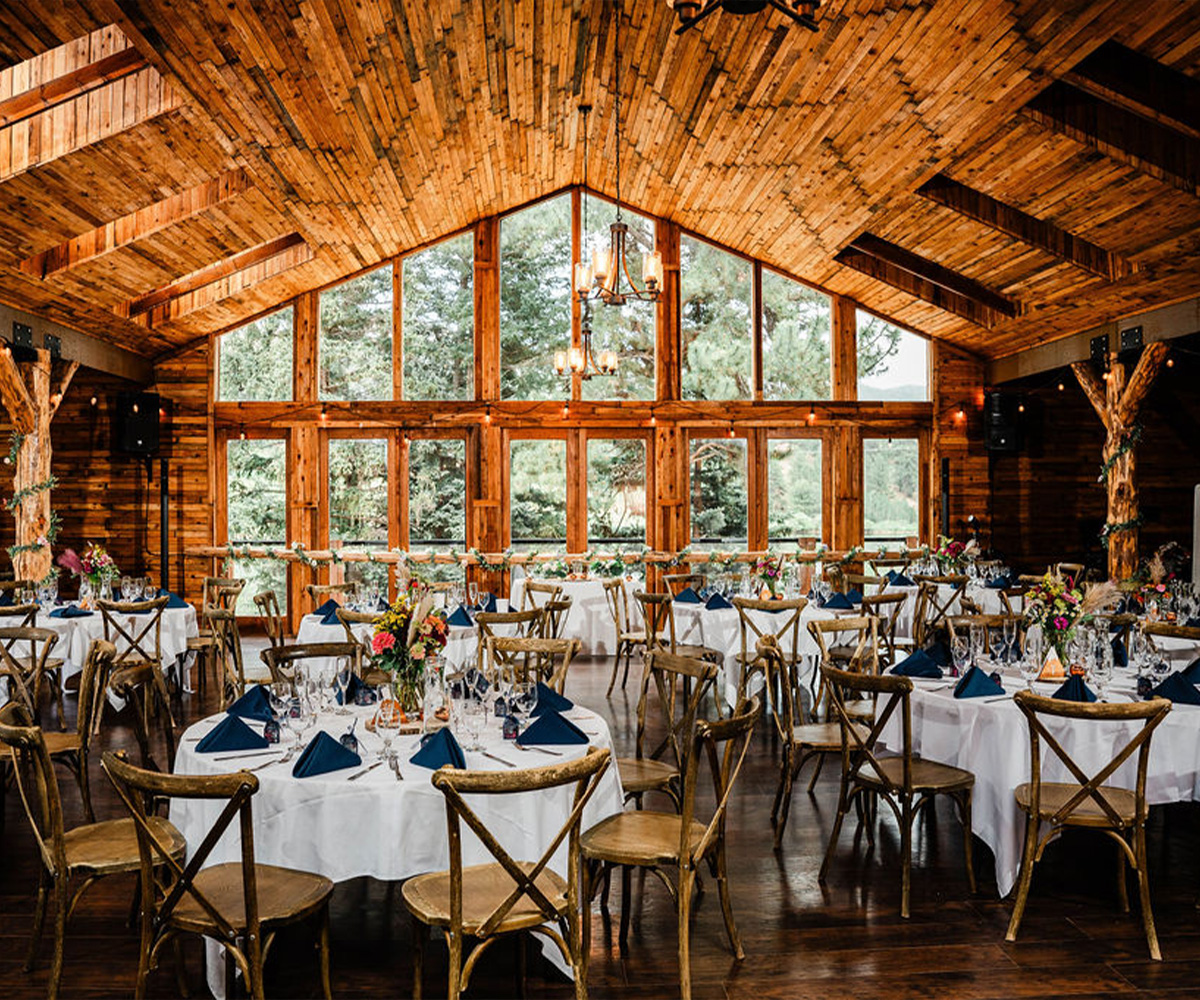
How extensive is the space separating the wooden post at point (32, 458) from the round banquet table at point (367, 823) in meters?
7.34

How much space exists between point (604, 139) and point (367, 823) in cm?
909

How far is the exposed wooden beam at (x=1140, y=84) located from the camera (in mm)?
6512

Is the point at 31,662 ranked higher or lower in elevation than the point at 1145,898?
higher

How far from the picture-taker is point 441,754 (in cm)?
337

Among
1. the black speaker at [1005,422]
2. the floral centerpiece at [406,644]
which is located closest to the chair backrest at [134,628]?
the floral centerpiece at [406,644]

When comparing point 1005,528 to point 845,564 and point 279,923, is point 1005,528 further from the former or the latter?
point 279,923

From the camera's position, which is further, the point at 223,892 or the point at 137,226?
the point at 137,226

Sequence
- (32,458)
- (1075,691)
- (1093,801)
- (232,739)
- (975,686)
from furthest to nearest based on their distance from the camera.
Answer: (32,458), (975,686), (1075,691), (1093,801), (232,739)

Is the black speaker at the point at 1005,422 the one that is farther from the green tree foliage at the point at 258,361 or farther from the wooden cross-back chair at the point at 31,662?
the wooden cross-back chair at the point at 31,662

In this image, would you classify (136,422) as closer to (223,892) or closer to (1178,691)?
(223,892)

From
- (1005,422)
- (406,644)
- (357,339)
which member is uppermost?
(357,339)

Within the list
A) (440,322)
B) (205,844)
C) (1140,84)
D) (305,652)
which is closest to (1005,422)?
(1140,84)

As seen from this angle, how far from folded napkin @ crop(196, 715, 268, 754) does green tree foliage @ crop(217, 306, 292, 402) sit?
971 cm

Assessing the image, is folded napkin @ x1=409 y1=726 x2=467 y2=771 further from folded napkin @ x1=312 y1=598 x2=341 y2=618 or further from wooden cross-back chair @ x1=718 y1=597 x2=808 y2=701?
folded napkin @ x1=312 y1=598 x2=341 y2=618
